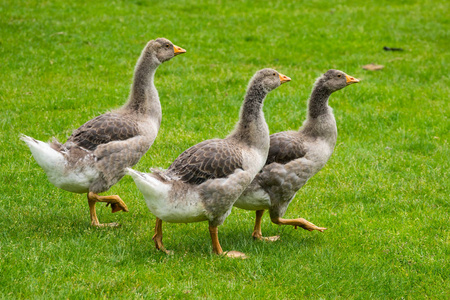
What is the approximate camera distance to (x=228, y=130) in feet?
36.8

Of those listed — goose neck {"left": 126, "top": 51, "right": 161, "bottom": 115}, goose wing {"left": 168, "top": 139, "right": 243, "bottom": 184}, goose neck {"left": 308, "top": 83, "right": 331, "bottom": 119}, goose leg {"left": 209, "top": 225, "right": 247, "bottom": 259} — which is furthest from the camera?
goose neck {"left": 126, "top": 51, "right": 161, "bottom": 115}

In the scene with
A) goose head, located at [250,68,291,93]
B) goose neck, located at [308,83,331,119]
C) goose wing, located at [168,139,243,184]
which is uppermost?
goose head, located at [250,68,291,93]

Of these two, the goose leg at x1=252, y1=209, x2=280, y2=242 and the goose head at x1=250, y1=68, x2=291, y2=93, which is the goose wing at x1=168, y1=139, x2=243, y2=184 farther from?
the goose leg at x1=252, y1=209, x2=280, y2=242

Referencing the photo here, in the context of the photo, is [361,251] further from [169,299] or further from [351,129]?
[351,129]

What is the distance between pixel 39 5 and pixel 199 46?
739 cm

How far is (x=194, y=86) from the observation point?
13.7m

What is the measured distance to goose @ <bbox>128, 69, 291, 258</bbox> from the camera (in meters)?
6.33

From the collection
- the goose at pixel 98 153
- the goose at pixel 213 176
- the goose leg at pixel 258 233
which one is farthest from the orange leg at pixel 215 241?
the goose at pixel 98 153

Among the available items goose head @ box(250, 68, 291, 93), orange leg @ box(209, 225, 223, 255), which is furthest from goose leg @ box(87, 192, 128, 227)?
goose head @ box(250, 68, 291, 93)

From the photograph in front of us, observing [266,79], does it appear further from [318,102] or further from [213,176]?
[213,176]

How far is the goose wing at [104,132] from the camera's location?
7.46 m

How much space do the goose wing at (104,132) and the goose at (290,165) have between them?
71.1 inches

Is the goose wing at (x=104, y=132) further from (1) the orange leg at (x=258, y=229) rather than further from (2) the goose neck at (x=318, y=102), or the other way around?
(2) the goose neck at (x=318, y=102)

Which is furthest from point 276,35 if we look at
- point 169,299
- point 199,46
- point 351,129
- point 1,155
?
point 169,299
